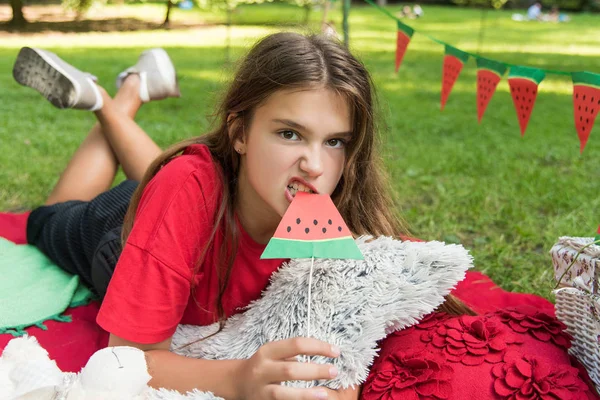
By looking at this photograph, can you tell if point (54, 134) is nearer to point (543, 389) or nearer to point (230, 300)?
point (230, 300)

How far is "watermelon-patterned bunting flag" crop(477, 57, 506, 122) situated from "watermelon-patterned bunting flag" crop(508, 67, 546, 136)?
11 cm

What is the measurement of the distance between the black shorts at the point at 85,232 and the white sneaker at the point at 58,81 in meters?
0.37

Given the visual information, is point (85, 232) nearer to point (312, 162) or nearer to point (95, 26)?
point (312, 162)

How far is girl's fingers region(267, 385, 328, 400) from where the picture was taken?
48.3 inches

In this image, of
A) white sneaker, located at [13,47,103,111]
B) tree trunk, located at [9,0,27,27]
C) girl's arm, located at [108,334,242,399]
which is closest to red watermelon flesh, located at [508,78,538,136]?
girl's arm, located at [108,334,242,399]

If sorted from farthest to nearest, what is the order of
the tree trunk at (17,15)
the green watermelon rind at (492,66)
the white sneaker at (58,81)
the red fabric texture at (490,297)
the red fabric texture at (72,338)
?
the tree trunk at (17,15) < the white sneaker at (58,81) < the green watermelon rind at (492,66) < the red fabric texture at (490,297) < the red fabric texture at (72,338)

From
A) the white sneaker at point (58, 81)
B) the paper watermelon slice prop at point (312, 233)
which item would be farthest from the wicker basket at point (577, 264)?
the white sneaker at point (58, 81)

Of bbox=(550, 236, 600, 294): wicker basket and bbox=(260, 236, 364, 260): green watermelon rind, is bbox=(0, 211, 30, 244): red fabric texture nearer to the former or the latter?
bbox=(260, 236, 364, 260): green watermelon rind

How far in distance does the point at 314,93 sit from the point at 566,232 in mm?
1675

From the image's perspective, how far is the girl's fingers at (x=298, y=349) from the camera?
120 cm

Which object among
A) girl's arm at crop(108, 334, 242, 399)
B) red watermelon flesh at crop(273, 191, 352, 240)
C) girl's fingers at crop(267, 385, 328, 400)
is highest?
red watermelon flesh at crop(273, 191, 352, 240)

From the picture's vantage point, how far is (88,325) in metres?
1.98

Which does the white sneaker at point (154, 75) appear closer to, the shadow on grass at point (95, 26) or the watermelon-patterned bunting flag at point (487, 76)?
the watermelon-patterned bunting flag at point (487, 76)

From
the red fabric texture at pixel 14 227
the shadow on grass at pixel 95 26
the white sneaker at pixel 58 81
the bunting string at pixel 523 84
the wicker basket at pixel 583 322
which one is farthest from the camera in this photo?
the shadow on grass at pixel 95 26
